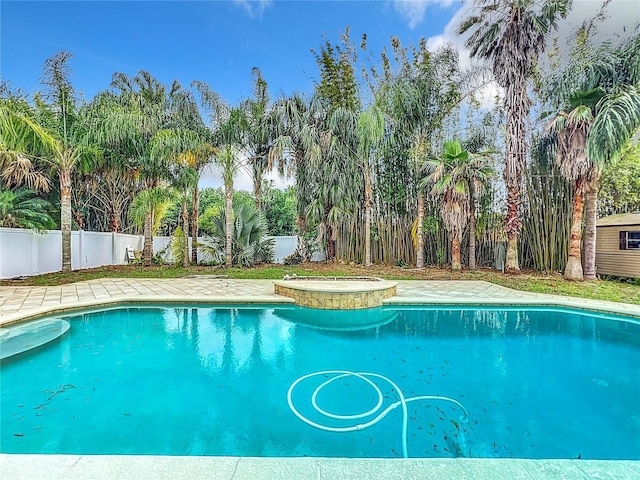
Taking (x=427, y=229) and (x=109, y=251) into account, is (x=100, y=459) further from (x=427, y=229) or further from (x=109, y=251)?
(x=109, y=251)

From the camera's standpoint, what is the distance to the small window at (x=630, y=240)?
334 inches

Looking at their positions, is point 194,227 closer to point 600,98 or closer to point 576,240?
point 576,240

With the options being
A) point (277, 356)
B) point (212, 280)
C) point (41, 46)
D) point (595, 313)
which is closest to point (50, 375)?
point (277, 356)

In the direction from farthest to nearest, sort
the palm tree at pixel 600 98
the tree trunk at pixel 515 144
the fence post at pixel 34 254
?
the tree trunk at pixel 515 144, the fence post at pixel 34 254, the palm tree at pixel 600 98

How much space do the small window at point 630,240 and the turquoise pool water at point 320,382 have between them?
14.3 ft

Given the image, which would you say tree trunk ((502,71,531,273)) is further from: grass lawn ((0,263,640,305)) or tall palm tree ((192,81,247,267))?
tall palm tree ((192,81,247,267))

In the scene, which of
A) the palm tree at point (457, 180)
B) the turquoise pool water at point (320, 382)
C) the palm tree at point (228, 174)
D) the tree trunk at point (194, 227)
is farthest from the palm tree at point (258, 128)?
the turquoise pool water at point (320, 382)

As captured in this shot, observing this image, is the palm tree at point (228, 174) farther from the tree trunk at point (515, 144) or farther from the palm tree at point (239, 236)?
the tree trunk at point (515, 144)

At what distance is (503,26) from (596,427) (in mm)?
10097

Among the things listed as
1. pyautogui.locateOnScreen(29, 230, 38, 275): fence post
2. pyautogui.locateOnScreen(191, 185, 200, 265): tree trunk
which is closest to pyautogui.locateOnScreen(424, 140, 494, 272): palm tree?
pyautogui.locateOnScreen(191, 185, 200, 265): tree trunk

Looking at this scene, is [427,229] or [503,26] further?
[427,229]

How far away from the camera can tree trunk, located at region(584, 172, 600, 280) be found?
831 cm

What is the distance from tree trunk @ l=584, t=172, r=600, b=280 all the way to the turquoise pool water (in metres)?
3.53

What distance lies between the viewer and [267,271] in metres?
10.3
